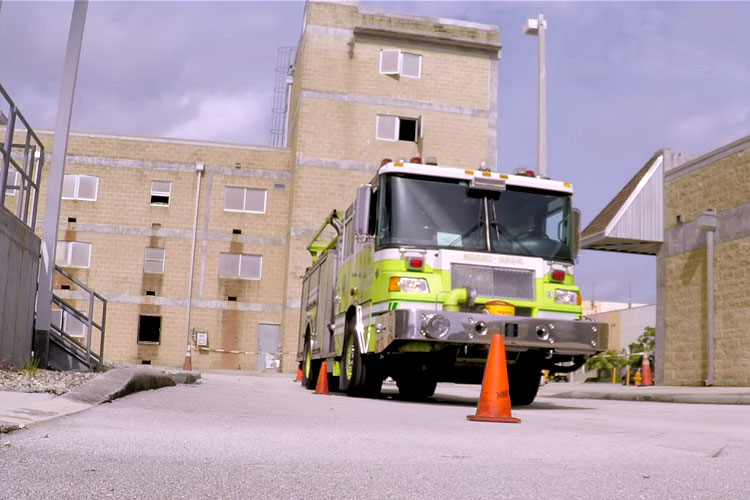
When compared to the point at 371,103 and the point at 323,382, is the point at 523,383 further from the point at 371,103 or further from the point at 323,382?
the point at 371,103

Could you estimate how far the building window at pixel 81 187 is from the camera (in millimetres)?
40062

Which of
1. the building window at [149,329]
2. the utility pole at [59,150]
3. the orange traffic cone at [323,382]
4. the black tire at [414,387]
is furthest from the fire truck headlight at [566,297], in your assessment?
the building window at [149,329]

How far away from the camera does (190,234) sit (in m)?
40.2

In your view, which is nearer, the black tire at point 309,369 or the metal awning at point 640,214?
the black tire at point 309,369

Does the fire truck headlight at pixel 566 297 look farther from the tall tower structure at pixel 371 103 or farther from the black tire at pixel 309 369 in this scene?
the tall tower structure at pixel 371 103

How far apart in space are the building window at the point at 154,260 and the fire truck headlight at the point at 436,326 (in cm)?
3090

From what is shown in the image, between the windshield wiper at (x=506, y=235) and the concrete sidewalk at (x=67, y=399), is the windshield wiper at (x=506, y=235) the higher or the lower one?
the higher one

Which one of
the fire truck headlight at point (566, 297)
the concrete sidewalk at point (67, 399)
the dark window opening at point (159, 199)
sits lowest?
the concrete sidewalk at point (67, 399)

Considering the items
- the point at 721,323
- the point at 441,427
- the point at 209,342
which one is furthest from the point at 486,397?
the point at 209,342

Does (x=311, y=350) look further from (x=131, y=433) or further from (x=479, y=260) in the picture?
(x=131, y=433)

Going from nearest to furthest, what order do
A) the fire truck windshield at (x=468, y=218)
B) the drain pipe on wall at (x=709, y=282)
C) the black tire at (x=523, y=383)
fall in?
the fire truck windshield at (x=468, y=218), the black tire at (x=523, y=383), the drain pipe on wall at (x=709, y=282)

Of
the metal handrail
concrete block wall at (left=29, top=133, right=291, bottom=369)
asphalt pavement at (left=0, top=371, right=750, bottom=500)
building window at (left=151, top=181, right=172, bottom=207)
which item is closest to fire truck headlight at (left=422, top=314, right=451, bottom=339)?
asphalt pavement at (left=0, top=371, right=750, bottom=500)

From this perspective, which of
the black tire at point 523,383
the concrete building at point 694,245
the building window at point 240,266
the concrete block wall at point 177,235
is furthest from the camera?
the building window at point 240,266

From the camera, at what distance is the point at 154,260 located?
3997cm
